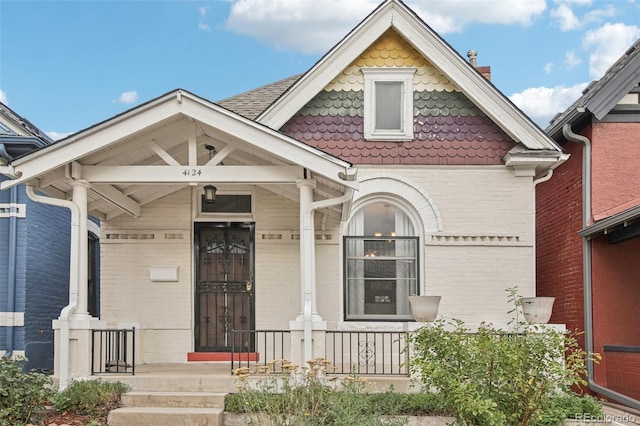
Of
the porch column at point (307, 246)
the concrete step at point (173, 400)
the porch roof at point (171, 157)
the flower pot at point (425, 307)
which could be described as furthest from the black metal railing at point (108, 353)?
the flower pot at point (425, 307)

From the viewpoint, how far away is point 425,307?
32.0 ft

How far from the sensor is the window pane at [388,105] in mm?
12266

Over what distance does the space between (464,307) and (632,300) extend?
2889 mm

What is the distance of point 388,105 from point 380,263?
270 centimetres

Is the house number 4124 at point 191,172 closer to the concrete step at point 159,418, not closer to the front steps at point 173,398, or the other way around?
the front steps at point 173,398

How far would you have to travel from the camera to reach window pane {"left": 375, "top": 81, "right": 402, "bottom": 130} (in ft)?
40.2

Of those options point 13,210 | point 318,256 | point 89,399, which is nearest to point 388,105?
point 318,256

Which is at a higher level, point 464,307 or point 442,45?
point 442,45

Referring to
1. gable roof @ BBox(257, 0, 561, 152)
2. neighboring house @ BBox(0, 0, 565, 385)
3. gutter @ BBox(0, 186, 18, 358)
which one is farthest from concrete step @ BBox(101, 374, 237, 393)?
gable roof @ BBox(257, 0, 561, 152)

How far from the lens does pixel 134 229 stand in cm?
1210

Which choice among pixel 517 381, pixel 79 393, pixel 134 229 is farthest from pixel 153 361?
pixel 517 381

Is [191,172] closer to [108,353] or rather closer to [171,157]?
[171,157]

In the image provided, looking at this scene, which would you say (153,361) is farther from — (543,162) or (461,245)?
(543,162)

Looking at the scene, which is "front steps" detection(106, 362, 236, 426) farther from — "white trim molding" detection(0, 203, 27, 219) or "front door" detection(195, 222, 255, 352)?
"white trim molding" detection(0, 203, 27, 219)
